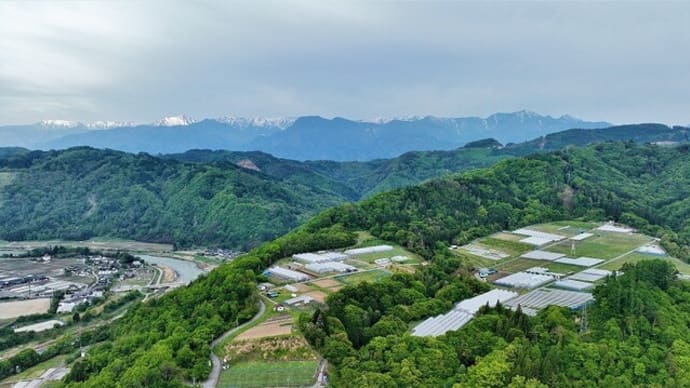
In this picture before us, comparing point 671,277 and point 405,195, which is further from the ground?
point 405,195

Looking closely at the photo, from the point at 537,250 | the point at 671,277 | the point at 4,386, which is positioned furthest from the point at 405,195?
the point at 4,386

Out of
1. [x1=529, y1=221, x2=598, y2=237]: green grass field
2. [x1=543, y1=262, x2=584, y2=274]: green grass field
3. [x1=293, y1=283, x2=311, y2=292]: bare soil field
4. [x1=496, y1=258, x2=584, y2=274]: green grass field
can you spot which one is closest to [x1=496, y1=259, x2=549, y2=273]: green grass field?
[x1=496, y1=258, x2=584, y2=274]: green grass field

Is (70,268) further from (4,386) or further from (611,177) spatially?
(611,177)

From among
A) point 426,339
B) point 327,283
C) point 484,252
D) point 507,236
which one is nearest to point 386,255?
point 327,283

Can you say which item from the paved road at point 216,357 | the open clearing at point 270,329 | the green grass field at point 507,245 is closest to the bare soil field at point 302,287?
the paved road at point 216,357

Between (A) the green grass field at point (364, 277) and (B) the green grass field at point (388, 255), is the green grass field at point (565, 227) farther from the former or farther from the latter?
(A) the green grass field at point (364, 277)

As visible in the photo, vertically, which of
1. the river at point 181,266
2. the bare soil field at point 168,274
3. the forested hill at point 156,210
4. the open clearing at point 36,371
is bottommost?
the river at point 181,266
